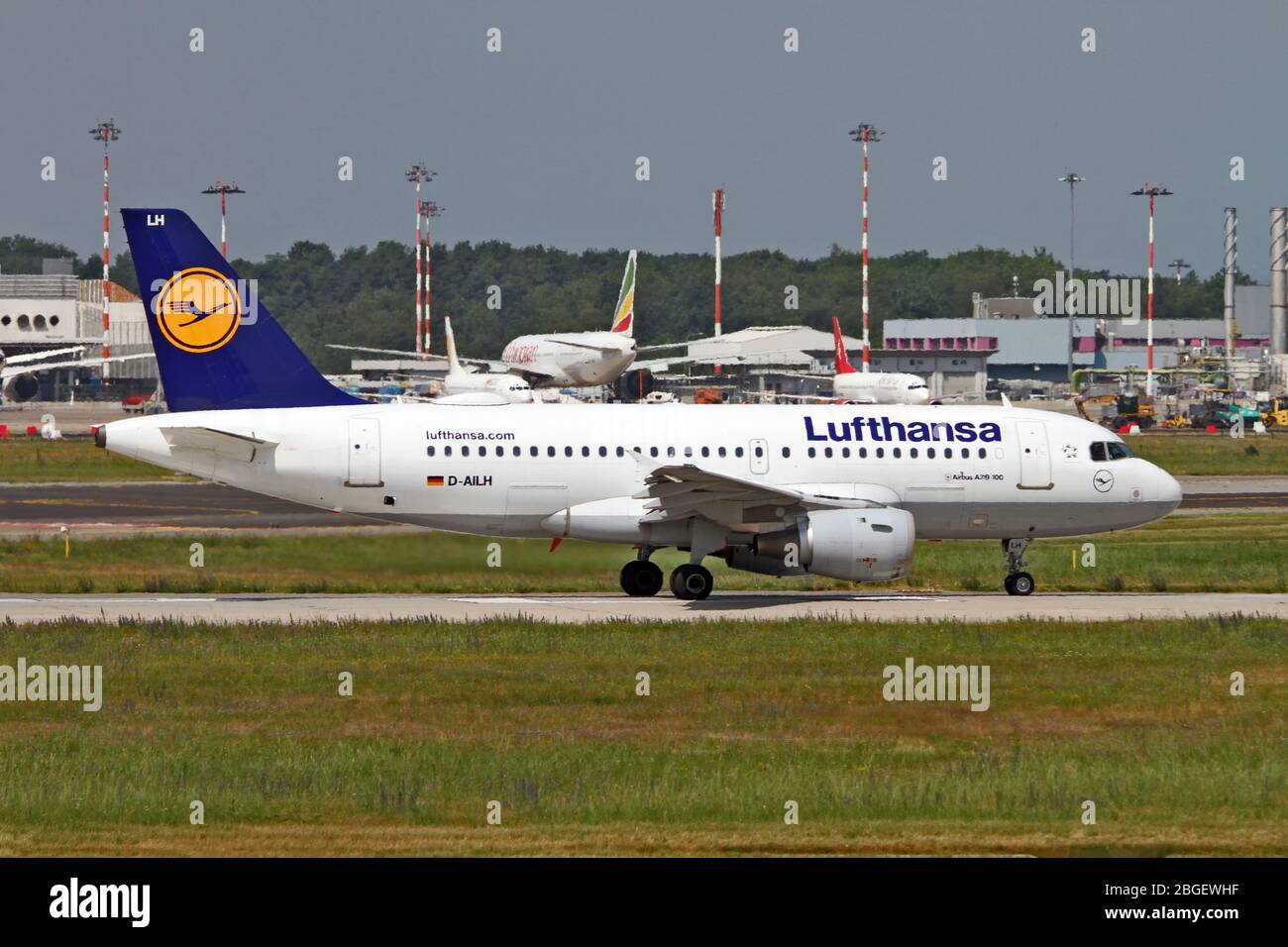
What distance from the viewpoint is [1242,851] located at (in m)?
14.4

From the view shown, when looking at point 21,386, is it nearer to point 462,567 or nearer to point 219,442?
point 219,442

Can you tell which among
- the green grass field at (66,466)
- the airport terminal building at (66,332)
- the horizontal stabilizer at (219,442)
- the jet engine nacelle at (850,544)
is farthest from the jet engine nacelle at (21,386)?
the jet engine nacelle at (850,544)

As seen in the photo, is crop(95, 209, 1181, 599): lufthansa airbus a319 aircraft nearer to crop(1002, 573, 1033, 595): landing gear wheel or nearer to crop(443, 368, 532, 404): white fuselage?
crop(1002, 573, 1033, 595): landing gear wheel

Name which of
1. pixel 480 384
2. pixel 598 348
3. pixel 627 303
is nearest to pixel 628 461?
pixel 480 384

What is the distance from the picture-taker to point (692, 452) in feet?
112

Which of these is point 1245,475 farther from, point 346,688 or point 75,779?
point 75,779

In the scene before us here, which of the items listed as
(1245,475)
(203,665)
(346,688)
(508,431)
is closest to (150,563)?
(508,431)

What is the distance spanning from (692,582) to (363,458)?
22.3 ft

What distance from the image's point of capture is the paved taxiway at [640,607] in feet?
99.3

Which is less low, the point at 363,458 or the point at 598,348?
the point at 598,348

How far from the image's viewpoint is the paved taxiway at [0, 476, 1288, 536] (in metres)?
46.6

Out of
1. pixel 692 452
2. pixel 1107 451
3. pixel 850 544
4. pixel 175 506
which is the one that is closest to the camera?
pixel 850 544

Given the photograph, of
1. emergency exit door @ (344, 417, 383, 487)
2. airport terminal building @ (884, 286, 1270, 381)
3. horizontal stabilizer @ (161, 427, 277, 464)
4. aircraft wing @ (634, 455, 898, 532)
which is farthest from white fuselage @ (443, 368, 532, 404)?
airport terminal building @ (884, 286, 1270, 381)

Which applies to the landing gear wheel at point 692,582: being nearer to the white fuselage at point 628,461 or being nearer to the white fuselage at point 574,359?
the white fuselage at point 628,461
